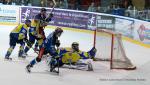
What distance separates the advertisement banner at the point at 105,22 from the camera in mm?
16659

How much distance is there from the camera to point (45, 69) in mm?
10461

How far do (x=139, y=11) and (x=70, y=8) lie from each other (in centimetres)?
395

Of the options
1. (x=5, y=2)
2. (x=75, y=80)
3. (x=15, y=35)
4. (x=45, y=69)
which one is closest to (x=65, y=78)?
(x=75, y=80)

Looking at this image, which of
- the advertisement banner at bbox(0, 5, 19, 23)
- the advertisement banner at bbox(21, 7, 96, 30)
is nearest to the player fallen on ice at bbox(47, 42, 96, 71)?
the advertisement banner at bbox(21, 7, 96, 30)

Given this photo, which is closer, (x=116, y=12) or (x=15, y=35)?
(x=15, y=35)

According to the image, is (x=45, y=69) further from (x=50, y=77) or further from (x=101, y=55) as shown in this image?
(x=101, y=55)

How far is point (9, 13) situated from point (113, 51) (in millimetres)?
10120

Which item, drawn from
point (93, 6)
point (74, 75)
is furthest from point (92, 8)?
point (74, 75)

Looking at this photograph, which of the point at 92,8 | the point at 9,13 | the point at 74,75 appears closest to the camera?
the point at 74,75

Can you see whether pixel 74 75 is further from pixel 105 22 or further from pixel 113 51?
pixel 105 22

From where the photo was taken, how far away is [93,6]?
1880cm

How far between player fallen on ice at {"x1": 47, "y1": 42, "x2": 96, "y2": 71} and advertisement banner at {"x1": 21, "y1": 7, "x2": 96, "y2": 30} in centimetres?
720

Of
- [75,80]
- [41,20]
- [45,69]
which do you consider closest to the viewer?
[75,80]

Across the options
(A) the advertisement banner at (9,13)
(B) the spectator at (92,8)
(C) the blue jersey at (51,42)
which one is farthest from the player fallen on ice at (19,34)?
(A) the advertisement banner at (9,13)
